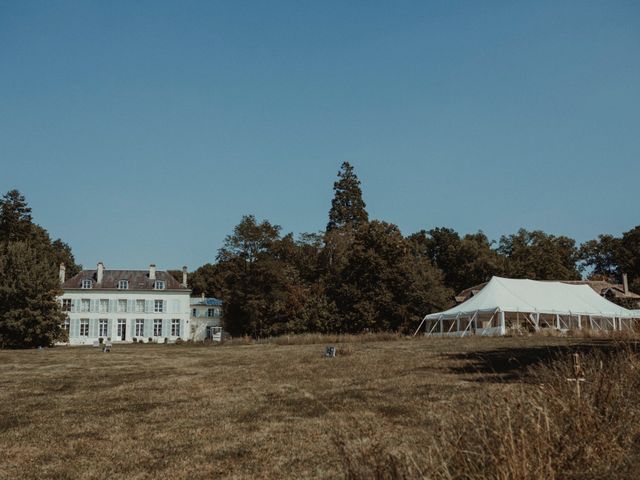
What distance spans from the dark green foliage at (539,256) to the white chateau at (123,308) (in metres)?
42.2

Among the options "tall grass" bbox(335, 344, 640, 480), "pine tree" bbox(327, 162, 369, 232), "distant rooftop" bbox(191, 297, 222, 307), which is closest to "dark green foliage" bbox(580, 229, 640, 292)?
"pine tree" bbox(327, 162, 369, 232)

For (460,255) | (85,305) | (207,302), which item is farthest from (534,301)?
(85,305)

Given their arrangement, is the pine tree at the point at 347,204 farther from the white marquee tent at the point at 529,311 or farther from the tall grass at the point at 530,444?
the tall grass at the point at 530,444

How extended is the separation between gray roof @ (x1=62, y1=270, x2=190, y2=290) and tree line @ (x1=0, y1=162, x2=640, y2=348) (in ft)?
20.4

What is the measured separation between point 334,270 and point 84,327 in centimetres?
2946

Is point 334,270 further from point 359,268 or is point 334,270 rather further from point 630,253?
point 630,253

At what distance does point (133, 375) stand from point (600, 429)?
1606cm

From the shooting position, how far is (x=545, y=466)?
4.55m

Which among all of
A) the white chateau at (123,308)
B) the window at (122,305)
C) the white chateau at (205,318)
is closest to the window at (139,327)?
the white chateau at (123,308)

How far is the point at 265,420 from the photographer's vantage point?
1020 cm

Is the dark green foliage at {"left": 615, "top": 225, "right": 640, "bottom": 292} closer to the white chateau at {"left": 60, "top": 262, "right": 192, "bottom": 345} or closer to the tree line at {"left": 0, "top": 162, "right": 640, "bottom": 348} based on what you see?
the tree line at {"left": 0, "top": 162, "right": 640, "bottom": 348}

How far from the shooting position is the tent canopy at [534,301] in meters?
38.7

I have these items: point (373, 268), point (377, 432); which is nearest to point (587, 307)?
point (373, 268)

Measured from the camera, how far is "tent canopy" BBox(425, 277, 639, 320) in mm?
38688
